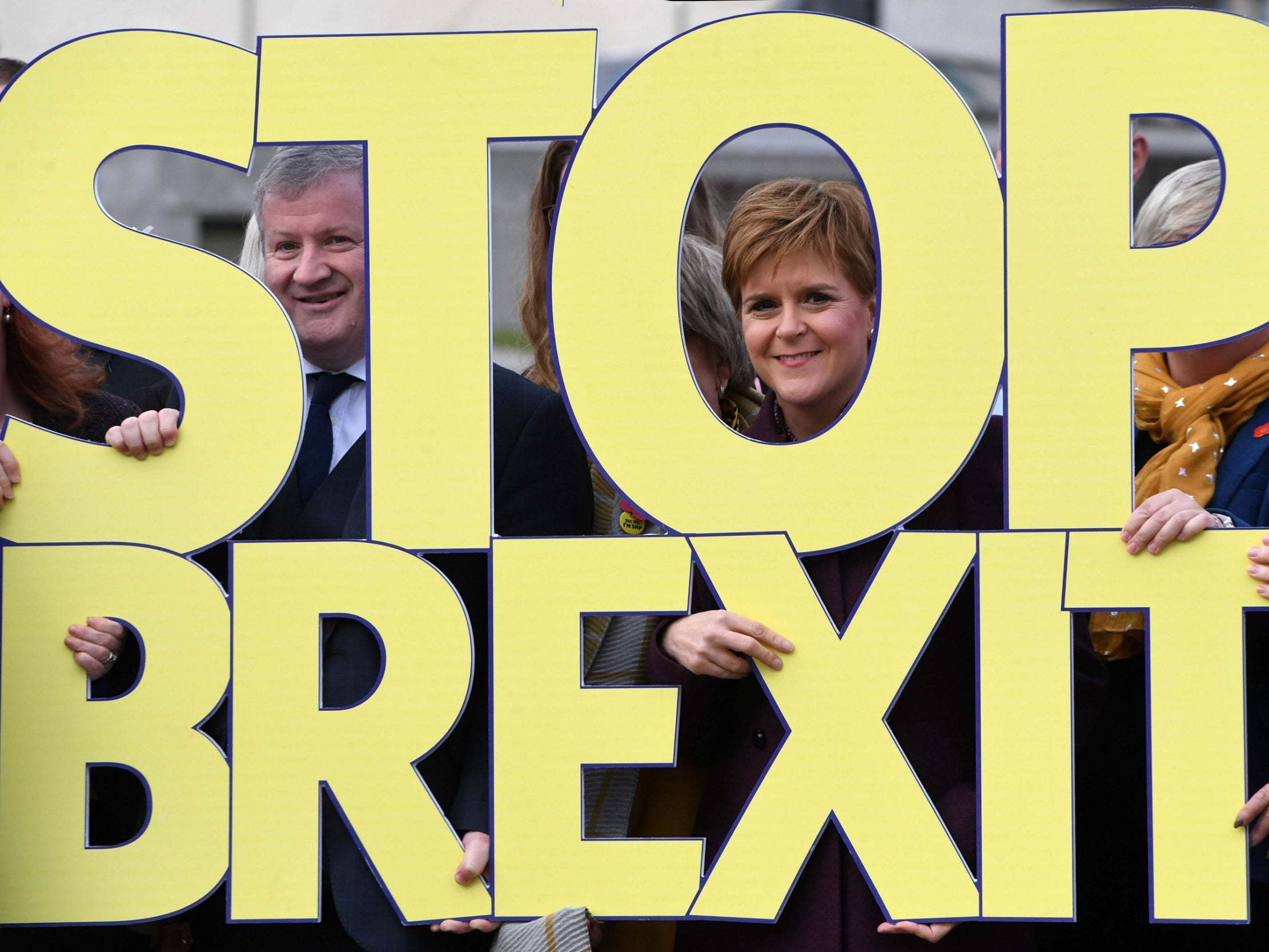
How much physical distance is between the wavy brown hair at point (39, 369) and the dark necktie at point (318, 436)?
14.2 inches

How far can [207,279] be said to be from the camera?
77.8 inches

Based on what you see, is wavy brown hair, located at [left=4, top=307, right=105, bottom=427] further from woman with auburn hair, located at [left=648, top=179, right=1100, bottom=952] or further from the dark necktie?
woman with auburn hair, located at [left=648, top=179, right=1100, bottom=952]

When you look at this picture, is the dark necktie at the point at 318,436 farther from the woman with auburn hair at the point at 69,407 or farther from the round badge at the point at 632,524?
the round badge at the point at 632,524

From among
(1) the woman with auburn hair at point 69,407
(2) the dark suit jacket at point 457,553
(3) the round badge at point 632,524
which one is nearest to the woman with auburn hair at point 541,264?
(2) the dark suit jacket at point 457,553

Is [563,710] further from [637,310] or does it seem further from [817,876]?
[637,310]

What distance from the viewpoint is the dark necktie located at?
202 centimetres

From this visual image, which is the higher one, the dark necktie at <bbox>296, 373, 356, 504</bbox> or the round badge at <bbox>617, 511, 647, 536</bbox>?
the dark necktie at <bbox>296, 373, 356, 504</bbox>

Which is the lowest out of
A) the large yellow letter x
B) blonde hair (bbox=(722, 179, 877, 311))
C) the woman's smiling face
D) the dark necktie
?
the large yellow letter x

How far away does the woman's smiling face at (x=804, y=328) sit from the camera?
1878 millimetres

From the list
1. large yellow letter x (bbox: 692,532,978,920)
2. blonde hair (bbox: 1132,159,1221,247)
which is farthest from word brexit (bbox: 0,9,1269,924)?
blonde hair (bbox: 1132,159,1221,247)

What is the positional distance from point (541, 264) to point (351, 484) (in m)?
0.44

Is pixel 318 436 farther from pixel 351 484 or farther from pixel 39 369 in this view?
pixel 39 369

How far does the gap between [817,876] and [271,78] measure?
1.37 metres

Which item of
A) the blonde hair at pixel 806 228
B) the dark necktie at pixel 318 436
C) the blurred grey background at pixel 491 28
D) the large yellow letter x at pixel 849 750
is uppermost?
the blurred grey background at pixel 491 28
